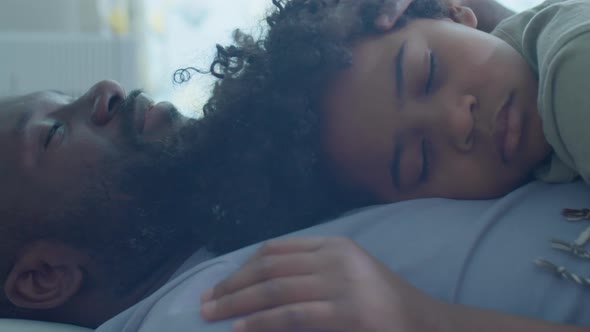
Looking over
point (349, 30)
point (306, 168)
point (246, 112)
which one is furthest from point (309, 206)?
point (349, 30)

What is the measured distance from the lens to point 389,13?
0.91m

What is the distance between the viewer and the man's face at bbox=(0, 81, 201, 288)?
2.84 feet

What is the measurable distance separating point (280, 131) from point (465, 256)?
35 cm

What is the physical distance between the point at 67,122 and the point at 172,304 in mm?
415

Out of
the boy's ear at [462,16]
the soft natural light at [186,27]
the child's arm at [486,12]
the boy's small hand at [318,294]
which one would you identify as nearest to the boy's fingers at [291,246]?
the boy's small hand at [318,294]

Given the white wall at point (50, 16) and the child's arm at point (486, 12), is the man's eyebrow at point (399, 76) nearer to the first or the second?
the child's arm at point (486, 12)

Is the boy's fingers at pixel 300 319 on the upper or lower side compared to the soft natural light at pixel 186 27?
upper

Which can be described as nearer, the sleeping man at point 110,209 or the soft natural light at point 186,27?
the sleeping man at point 110,209

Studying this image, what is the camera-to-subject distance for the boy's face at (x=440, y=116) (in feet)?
2.74

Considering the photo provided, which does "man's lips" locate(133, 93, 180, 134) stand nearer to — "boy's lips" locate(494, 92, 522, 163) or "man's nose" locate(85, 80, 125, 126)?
"man's nose" locate(85, 80, 125, 126)

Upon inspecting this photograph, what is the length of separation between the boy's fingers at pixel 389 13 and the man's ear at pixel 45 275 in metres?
0.55

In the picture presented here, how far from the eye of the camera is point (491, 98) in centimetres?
84

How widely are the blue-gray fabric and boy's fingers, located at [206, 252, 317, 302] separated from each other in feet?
0.11

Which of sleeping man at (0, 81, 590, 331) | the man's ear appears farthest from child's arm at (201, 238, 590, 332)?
the man's ear
